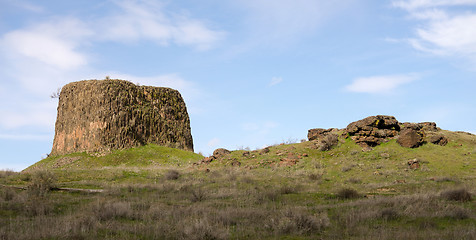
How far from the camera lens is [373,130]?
106 feet

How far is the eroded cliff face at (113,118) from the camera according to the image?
49562 millimetres

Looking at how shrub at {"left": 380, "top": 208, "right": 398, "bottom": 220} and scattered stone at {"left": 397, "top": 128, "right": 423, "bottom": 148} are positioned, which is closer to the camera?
shrub at {"left": 380, "top": 208, "right": 398, "bottom": 220}

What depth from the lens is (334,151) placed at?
105 ft

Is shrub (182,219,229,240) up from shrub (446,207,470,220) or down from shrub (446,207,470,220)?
up

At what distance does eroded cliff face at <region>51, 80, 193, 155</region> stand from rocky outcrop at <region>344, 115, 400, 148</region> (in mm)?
29903

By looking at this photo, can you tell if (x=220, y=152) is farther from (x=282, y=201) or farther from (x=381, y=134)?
(x=282, y=201)

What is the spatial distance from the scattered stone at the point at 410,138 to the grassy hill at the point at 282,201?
543 mm

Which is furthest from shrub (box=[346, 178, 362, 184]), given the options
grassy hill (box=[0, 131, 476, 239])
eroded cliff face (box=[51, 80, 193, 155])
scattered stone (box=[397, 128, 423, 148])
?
eroded cliff face (box=[51, 80, 193, 155])

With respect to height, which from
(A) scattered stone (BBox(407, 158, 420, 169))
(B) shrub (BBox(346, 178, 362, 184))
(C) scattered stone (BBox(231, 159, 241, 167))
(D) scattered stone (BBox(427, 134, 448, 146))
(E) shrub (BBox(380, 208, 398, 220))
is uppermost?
(D) scattered stone (BBox(427, 134, 448, 146))

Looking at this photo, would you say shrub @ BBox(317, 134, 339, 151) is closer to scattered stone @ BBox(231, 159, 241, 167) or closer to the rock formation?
the rock formation

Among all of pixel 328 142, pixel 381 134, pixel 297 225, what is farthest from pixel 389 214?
pixel 381 134

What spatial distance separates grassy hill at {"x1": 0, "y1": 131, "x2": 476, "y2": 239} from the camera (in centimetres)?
934

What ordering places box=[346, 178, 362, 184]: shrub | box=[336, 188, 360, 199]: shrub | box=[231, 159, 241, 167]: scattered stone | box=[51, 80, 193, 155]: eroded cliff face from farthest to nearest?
box=[51, 80, 193, 155]: eroded cliff face < box=[231, 159, 241, 167]: scattered stone < box=[346, 178, 362, 184]: shrub < box=[336, 188, 360, 199]: shrub

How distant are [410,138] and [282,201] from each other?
19.7m
